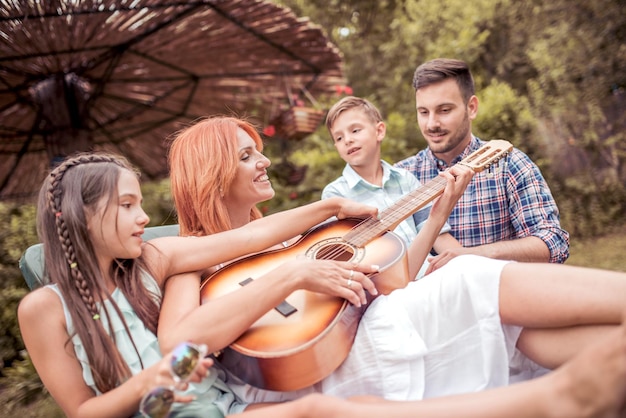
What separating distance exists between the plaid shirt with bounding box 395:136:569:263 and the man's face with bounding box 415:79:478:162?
0.13m

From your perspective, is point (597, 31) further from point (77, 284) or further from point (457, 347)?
point (77, 284)

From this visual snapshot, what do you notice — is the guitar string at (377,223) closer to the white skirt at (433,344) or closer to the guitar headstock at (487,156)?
the guitar headstock at (487,156)

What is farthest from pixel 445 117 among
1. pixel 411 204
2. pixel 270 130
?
pixel 270 130

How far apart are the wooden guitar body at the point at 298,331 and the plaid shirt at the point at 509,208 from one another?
111 cm

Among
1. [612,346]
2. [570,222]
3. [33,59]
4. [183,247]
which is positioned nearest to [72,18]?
[33,59]

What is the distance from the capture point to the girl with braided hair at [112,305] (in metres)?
1.40

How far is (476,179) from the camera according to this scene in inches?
116

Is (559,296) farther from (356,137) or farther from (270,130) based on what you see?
(270,130)

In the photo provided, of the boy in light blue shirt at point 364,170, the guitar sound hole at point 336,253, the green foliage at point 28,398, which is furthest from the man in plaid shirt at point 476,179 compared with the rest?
the green foliage at point 28,398

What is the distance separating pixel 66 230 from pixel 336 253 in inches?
38.6

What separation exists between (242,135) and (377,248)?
0.90 meters

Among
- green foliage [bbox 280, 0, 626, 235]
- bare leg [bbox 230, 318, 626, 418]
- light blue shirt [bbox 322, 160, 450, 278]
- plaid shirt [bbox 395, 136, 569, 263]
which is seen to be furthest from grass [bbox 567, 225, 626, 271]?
bare leg [bbox 230, 318, 626, 418]

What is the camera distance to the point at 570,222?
791 cm

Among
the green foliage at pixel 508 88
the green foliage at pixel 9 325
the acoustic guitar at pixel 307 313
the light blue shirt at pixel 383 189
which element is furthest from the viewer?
the green foliage at pixel 508 88
